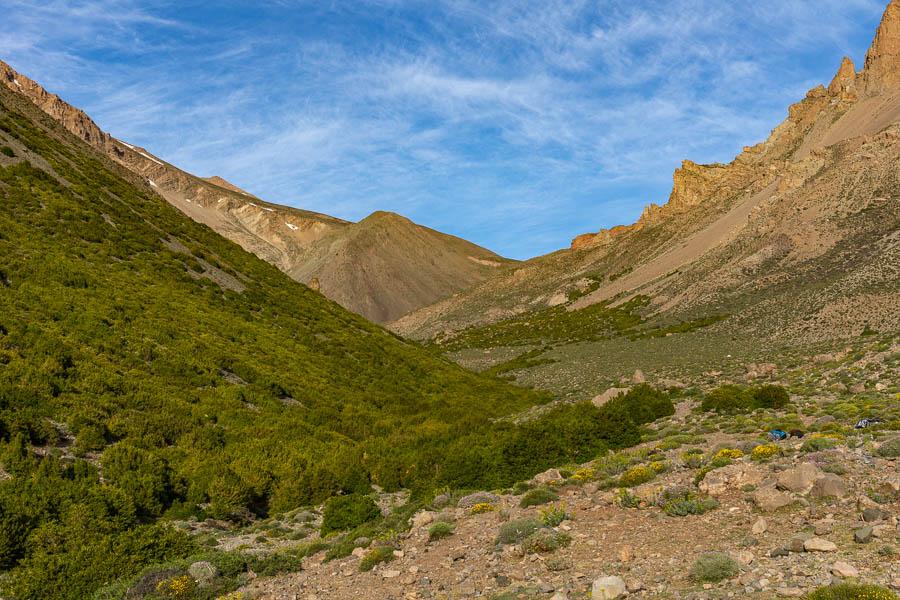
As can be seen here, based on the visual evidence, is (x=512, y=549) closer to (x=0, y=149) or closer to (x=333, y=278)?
(x=0, y=149)

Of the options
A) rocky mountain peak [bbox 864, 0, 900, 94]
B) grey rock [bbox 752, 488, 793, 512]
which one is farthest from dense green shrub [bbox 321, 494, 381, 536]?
rocky mountain peak [bbox 864, 0, 900, 94]

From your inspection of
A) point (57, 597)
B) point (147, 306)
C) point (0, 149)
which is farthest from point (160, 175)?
point (57, 597)

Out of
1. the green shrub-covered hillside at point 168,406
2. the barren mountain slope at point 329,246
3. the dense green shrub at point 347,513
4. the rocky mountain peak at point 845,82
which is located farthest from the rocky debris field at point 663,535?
the barren mountain slope at point 329,246

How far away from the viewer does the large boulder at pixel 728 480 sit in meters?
9.28

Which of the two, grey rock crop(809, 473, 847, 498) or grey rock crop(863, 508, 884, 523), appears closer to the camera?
grey rock crop(863, 508, 884, 523)

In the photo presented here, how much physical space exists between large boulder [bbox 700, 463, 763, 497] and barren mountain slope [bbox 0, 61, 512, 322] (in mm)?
134115

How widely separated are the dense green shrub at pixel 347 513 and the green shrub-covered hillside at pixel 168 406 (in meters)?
2.16

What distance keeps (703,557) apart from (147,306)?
78.4 ft

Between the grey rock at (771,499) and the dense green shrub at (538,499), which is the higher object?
the grey rock at (771,499)

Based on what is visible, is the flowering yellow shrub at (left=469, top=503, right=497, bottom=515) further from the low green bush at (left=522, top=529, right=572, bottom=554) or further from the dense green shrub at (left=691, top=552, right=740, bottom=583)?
the dense green shrub at (left=691, top=552, right=740, bottom=583)

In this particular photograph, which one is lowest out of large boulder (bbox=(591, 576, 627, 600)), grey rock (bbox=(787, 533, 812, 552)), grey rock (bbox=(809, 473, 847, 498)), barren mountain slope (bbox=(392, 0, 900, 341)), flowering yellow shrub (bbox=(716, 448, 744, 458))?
large boulder (bbox=(591, 576, 627, 600))

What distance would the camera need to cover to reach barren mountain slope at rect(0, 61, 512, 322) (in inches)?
6029

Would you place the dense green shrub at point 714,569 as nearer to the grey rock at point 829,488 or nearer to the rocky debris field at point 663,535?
the rocky debris field at point 663,535

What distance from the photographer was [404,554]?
9.50 metres
